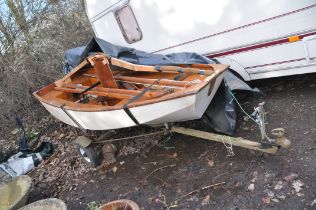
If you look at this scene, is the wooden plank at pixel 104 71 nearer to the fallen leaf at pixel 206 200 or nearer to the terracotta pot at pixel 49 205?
the terracotta pot at pixel 49 205

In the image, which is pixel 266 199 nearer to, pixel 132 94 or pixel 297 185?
pixel 297 185

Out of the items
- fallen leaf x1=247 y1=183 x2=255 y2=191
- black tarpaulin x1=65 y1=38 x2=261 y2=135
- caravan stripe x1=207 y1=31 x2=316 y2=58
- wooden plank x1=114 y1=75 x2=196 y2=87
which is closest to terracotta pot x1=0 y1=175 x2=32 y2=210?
wooden plank x1=114 y1=75 x2=196 y2=87

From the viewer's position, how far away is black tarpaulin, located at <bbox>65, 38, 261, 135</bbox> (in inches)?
218

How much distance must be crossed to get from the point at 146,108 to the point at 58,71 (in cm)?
534

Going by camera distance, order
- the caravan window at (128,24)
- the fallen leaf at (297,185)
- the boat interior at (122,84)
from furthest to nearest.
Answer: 1. the caravan window at (128,24)
2. the boat interior at (122,84)
3. the fallen leaf at (297,185)

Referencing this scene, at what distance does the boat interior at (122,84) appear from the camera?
5047 mm

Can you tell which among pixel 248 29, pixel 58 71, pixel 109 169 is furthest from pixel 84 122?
pixel 58 71

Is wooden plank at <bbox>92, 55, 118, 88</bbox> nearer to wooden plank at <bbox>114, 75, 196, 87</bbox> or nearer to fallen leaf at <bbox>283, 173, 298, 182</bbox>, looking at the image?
wooden plank at <bbox>114, 75, 196, 87</bbox>

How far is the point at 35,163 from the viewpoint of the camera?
7.16 metres

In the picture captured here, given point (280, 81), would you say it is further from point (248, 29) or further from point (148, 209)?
point (148, 209)

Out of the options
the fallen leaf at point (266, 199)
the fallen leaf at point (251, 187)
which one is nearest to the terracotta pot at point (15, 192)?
the fallen leaf at point (251, 187)

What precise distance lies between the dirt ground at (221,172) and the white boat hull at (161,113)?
2.30 ft

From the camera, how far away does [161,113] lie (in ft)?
16.2

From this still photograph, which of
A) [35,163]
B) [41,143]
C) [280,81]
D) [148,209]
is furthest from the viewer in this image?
[41,143]
